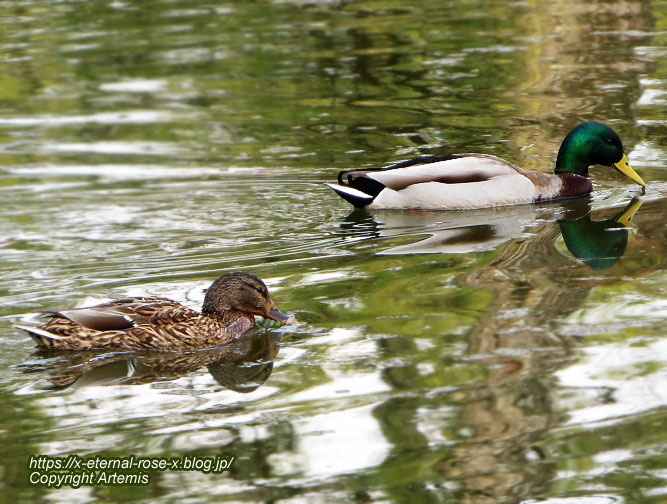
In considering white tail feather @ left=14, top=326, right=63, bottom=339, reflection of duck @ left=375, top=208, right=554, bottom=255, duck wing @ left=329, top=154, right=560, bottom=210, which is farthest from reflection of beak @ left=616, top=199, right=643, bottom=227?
white tail feather @ left=14, top=326, right=63, bottom=339

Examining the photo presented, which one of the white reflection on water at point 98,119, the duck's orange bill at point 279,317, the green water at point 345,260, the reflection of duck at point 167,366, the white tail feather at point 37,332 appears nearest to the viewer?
the green water at point 345,260

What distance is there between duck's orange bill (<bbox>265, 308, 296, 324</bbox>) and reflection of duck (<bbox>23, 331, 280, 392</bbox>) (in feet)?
0.43

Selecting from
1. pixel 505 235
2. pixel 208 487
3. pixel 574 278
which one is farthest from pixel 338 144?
pixel 208 487

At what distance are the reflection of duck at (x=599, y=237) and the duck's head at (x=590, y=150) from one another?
673 millimetres

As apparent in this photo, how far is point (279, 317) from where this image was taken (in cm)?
754

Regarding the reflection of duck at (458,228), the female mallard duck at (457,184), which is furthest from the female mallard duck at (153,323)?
the female mallard duck at (457,184)

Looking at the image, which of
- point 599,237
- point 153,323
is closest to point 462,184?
point 599,237

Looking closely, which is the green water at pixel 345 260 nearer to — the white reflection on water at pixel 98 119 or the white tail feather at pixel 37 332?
the white reflection on water at pixel 98 119

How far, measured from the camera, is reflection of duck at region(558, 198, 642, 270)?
8953 millimetres

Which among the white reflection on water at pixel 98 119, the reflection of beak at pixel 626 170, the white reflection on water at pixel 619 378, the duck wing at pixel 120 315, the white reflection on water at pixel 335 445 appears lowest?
the reflection of beak at pixel 626 170

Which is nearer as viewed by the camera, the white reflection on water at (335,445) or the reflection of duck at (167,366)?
the white reflection on water at (335,445)

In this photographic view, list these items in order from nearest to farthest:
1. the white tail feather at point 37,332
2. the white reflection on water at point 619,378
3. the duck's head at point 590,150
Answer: the white reflection on water at point 619,378
the white tail feather at point 37,332
the duck's head at point 590,150

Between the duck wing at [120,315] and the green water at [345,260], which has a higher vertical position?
the duck wing at [120,315]

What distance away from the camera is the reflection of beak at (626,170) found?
11.2m
